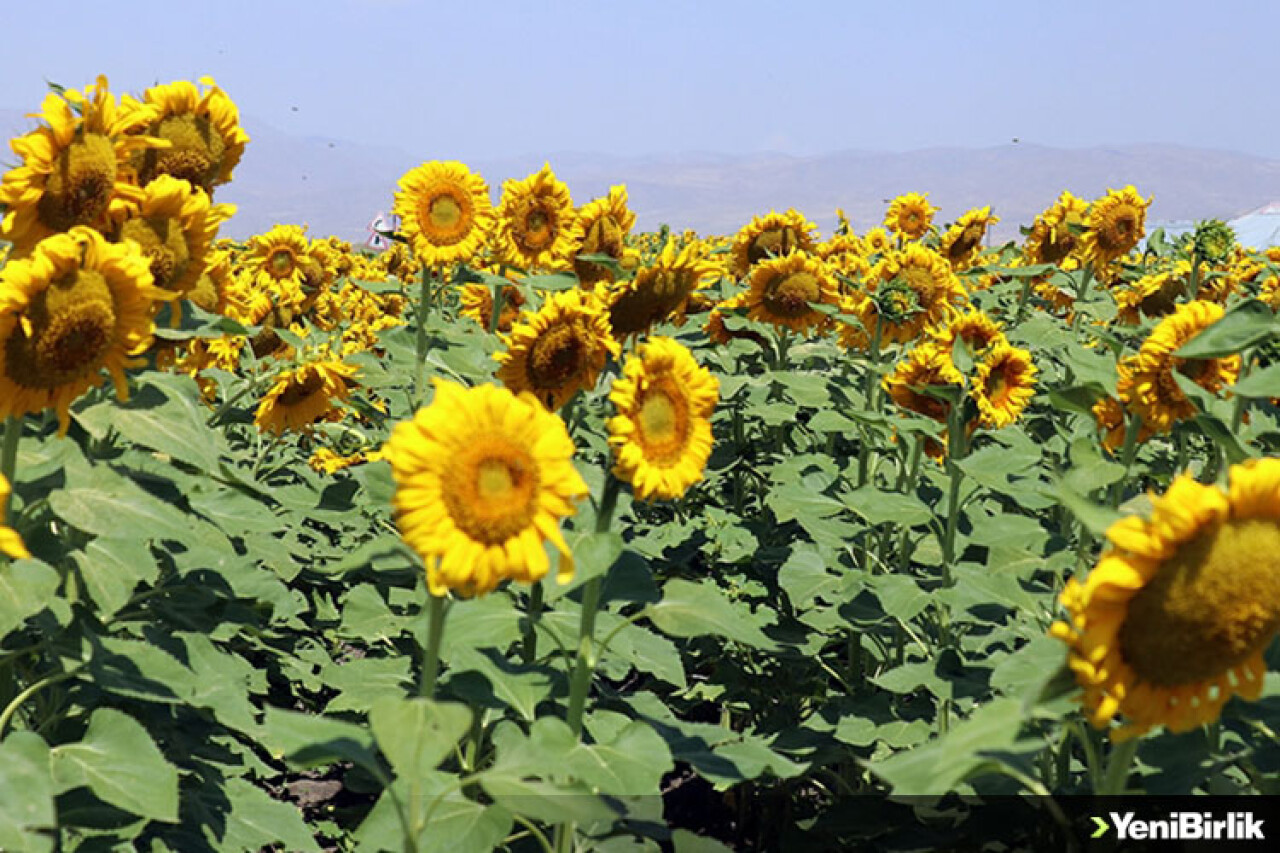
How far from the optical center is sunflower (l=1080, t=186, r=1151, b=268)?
22.2ft

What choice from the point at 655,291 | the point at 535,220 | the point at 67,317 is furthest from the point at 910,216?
the point at 67,317

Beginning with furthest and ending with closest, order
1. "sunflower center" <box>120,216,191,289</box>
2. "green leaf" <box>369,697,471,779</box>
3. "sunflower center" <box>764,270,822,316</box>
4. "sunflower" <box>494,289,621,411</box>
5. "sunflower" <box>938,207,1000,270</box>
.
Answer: "sunflower" <box>938,207,1000,270</box>
"sunflower center" <box>764,270,822,316</box>
"sunflower" <box>494,289,621,411</box>
"sunflower center" <box>120,216,191,289</box>
"green leaf" <box>369,697,471,779</box>

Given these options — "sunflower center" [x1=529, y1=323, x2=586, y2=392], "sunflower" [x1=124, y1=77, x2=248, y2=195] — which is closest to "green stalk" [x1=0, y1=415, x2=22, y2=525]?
"sunflower" [x1=124, y1=77, x2=248, y2=195]

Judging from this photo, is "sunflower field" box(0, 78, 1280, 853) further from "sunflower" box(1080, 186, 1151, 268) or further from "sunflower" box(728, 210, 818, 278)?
"sunflower" box(1080, 186, 1151, 268)

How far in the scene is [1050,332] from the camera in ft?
17.0

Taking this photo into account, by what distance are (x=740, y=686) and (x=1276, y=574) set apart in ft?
10.2

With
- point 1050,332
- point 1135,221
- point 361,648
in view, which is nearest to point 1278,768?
point 1050,332

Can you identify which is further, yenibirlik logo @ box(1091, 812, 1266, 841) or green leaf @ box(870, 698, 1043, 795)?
yenibirlik logo @ box(1091, 812, 1266, 841)

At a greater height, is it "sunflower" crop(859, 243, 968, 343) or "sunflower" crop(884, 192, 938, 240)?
"sunflower" crop(884, 192, 938, 240)

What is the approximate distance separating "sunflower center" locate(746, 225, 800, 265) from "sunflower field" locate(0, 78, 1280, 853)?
863 millimetres

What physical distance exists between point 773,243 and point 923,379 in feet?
7.47

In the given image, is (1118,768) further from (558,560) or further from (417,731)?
(417,731)

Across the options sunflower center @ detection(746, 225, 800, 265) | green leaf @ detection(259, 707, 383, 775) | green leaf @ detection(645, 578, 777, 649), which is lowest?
green leaf @ detection(259, 707, 383, 775)

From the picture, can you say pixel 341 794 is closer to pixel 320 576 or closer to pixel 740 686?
pixel 320 576
